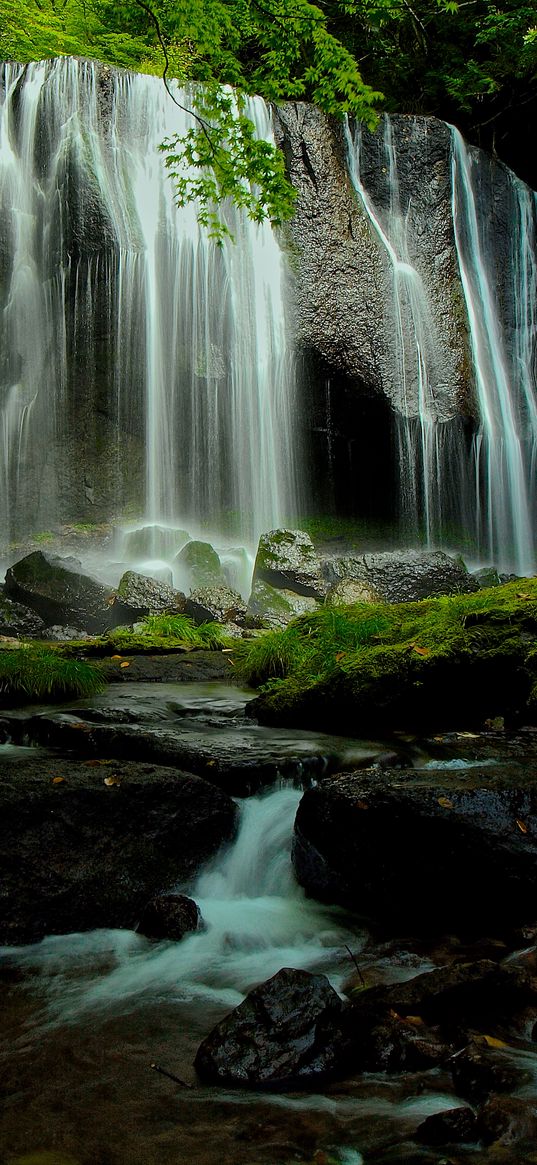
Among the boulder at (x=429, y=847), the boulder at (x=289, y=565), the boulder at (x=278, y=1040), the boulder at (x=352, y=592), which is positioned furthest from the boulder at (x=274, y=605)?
the boulder at (x=278, y=1040)

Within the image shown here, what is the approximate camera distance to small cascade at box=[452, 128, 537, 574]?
1664 cm

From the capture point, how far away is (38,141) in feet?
52.7

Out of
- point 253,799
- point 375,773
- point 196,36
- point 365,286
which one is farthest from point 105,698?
point 365,286

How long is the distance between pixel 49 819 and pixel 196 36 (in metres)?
7.02

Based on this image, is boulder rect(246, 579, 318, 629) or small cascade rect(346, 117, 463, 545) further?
small cascade rect(346, 117, 463, 545)

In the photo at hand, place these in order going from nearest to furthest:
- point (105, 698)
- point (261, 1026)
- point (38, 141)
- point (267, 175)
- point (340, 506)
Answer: point (261, 1026) → point (105, 698) → point (267, 175) → point (38, 141) → point (340, 506)

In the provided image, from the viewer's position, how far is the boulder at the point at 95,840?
3.38m

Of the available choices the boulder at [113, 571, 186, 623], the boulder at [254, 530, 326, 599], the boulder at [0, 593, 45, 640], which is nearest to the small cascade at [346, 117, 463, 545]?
the boulder at [254, 530, 326, 599]

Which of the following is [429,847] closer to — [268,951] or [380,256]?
[268,951]

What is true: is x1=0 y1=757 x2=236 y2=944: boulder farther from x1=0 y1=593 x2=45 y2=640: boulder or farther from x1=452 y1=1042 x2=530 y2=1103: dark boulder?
x1=0 y1=593 x2=45 y2=640: boulder

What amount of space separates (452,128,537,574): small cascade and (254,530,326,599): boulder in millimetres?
5623

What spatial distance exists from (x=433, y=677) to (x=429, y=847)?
179 centimetres

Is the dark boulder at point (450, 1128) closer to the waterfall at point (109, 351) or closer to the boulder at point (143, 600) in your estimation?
the boulder at point (143, 600)

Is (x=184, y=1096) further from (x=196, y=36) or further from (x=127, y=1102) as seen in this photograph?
(x=196, y=36)
